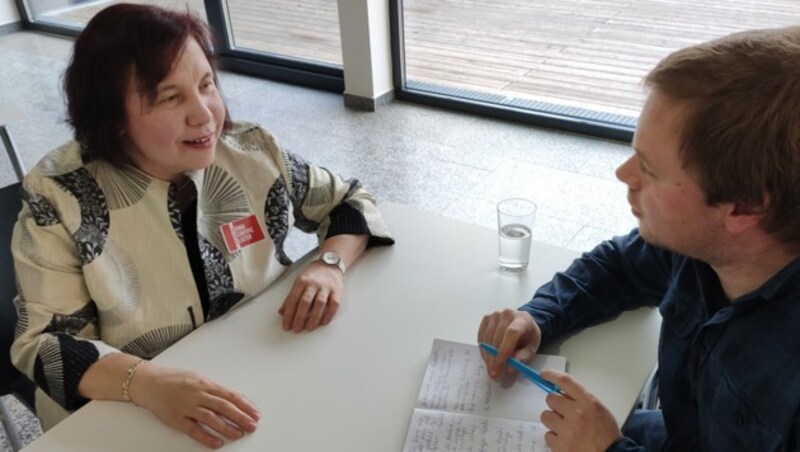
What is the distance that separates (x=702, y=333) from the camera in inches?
39.2

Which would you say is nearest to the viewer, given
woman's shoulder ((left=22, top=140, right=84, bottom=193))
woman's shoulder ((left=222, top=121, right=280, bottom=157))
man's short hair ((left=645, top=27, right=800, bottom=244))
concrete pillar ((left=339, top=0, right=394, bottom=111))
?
man's short hair ((left=645, top=27, right=800, bottom=244))

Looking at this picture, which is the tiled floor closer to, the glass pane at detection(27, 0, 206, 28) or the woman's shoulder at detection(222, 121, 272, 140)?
the woman's shoulder at detection(222, 121, 272, 140)

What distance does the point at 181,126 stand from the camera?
4.22 ft

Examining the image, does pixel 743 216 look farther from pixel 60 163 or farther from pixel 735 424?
pixel 60 163

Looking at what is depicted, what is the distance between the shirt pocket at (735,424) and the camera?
88 centimetres

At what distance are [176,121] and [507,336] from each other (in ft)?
2.26

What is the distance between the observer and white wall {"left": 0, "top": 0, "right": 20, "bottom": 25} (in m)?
6.20

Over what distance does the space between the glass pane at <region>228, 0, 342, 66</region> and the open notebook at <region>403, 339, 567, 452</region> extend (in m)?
3.56

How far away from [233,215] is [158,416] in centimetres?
44

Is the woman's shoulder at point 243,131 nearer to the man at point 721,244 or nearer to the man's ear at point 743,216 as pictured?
the man at point 721,244

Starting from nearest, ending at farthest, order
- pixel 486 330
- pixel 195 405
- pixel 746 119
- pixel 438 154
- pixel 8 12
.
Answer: pixel 746 119, pixel 195 405, pixel 486 330, pixel 438 154, pixel 8 12

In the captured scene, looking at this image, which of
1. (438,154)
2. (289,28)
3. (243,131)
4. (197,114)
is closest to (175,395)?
(197,114)

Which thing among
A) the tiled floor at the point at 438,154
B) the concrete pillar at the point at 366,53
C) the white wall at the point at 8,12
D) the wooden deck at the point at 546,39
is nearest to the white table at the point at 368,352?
the tiled floor at the point at 438,154

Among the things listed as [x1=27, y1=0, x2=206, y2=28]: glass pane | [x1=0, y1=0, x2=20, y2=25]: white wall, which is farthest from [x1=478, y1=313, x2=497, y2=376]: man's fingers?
[x1=0, y1=0, x2=20, y2=25]: white wall
